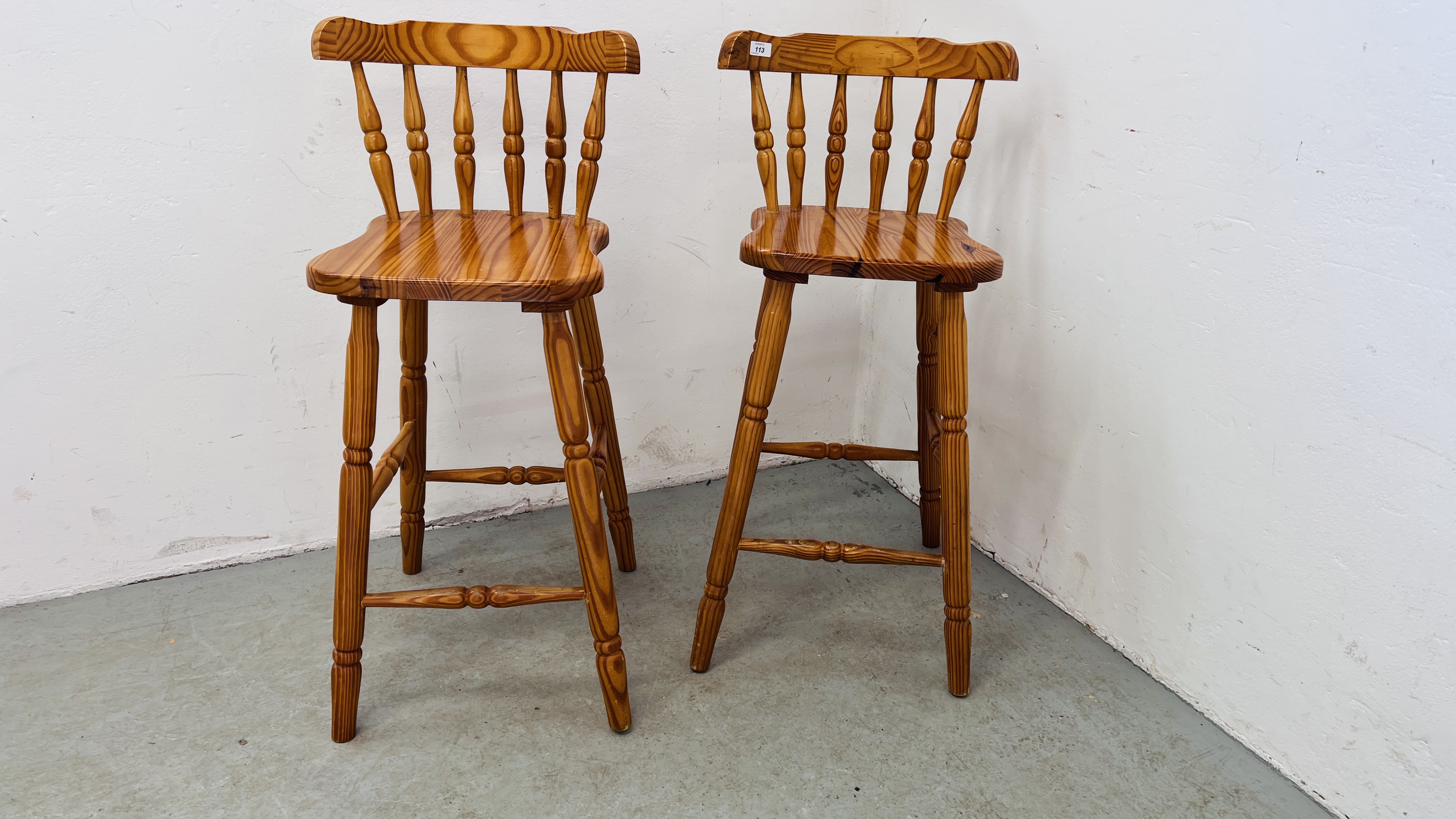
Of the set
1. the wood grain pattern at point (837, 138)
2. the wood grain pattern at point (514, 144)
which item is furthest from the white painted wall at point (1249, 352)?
the wood grain pattern at point (514, 144)

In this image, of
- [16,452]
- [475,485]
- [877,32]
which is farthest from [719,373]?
[16,452]

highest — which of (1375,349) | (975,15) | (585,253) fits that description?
(975,15)

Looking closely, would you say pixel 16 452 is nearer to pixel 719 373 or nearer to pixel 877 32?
pixel 719 373

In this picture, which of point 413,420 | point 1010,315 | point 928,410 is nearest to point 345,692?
point 413,420

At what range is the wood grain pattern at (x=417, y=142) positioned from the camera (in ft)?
4.38

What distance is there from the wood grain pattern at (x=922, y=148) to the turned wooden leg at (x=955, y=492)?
0.84ft

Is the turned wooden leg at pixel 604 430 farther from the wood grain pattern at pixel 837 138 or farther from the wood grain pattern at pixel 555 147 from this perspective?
the wood grain pattern at pixel 837 138

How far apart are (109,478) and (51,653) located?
1.02 feet

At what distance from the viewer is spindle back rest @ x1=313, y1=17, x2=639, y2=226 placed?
1293mm

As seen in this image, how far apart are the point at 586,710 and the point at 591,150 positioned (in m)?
0.86

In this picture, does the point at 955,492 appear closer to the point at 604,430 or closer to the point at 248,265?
the point at 604,430

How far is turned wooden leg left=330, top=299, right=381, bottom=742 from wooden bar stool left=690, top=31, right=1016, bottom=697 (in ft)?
1.67

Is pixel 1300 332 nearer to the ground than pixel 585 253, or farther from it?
nearer to the ground

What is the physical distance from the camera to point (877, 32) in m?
1.90
